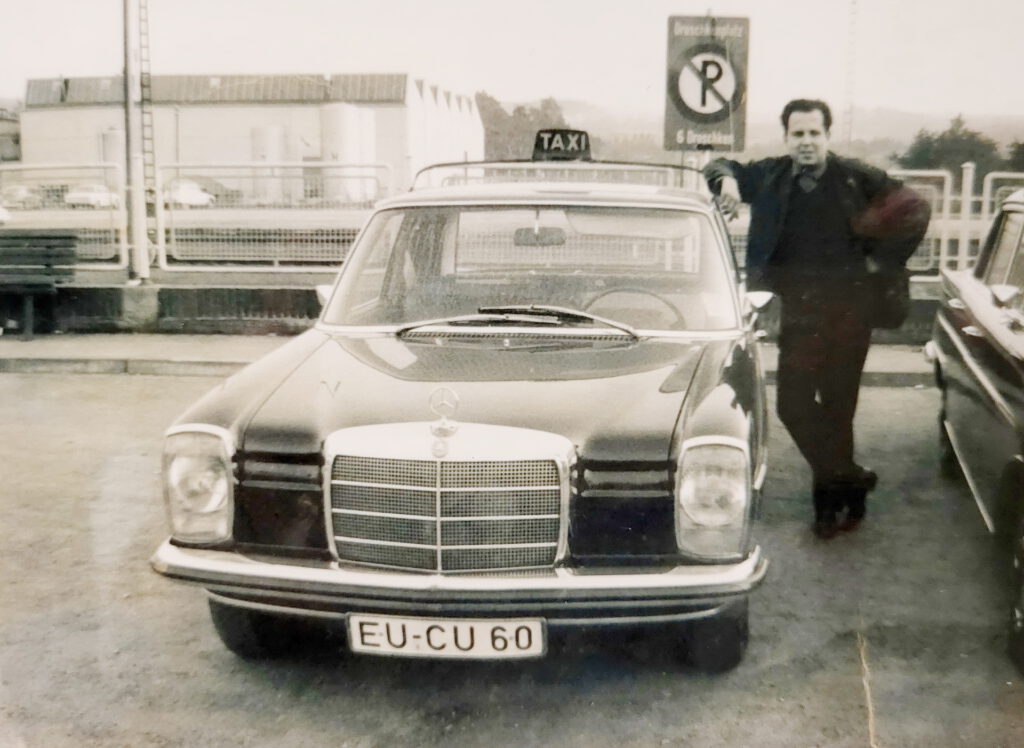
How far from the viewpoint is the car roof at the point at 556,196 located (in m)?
4.38

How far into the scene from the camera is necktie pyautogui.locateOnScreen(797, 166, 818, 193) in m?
5.02

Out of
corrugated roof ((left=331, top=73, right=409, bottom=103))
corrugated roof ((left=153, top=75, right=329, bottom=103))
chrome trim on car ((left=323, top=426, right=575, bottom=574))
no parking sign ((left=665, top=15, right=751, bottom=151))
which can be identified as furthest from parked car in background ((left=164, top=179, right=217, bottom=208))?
corrugated roof ((left=331, top=73, right=409, bottom=103))

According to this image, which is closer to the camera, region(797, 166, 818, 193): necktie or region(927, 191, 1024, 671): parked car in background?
region(927, 191, 1024, 671): parked car in background

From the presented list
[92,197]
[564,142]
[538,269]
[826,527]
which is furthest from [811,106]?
[92,197]

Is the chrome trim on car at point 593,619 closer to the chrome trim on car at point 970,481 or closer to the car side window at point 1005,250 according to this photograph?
the chrome trim on car at point 970,481

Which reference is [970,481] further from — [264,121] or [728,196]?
[264,121]

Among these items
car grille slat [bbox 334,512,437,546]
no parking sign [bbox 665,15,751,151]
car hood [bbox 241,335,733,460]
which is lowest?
car grille slat [bbox 334,512,437,546]

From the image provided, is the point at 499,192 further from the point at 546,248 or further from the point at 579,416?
the point at 579,416

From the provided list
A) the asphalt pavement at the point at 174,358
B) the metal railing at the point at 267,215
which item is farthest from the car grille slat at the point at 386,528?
the metal railing at the point at 267,215

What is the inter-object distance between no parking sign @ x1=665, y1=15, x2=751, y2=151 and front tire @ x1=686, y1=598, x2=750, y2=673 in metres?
4.87

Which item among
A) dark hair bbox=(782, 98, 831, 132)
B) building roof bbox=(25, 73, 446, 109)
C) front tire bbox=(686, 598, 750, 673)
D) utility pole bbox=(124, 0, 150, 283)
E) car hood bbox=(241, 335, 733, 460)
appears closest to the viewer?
car hood bbox=(241, 335, 733, 460)

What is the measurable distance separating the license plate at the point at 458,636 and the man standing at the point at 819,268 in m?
2.41

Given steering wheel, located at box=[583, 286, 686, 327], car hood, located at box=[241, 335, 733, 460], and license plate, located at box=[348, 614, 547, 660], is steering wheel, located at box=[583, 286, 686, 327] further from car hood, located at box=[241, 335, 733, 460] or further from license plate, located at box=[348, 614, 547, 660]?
license plate, located at box=[348, 614, 547, 660]

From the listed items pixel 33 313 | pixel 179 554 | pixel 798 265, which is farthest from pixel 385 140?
pixel 179 554
